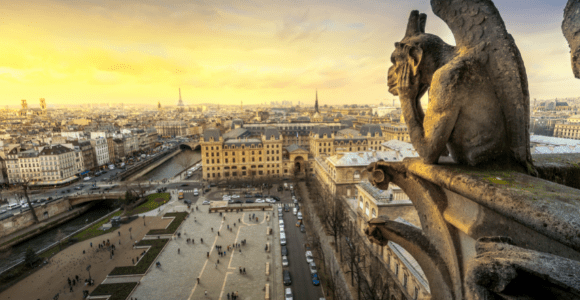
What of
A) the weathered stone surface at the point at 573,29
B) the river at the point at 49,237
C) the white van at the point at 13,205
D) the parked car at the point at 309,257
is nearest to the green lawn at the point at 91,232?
the river at the point at 49,237

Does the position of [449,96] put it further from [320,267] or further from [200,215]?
[200,215]

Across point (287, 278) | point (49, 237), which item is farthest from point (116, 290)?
point (49, 237)

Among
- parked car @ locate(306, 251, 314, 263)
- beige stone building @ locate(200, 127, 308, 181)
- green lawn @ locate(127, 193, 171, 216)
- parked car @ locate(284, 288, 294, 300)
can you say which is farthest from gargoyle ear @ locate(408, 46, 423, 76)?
beige stone building @ locate(200, 127, 308, 181)

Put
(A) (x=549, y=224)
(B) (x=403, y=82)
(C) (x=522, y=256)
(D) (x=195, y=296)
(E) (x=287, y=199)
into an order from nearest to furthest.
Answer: (C) (x=522, y=256), (A) (x=549, y=224), (B) (x=403, y=82), (D) (x=195, y=296), (E) (x=287, y=199)

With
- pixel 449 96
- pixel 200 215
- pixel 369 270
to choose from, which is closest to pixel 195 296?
pixel 369 270

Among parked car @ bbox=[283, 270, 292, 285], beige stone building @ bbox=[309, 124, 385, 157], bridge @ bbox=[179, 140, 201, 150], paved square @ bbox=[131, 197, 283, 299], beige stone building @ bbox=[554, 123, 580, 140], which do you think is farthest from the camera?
bridge @ bbox=[179, 140, 201, 150]

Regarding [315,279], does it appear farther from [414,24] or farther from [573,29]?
[573,29]

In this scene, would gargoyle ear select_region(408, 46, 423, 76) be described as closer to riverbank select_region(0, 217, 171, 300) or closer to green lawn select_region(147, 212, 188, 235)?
riverbank select_region(0, 217, 171, 300)
